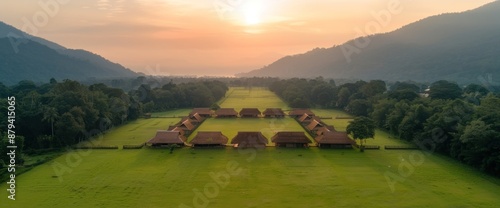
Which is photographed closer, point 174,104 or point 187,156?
point 187,156

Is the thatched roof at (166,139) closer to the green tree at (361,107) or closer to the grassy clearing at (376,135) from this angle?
the grassy clearing at (376,135)

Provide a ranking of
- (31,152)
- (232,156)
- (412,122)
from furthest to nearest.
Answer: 1. (412,122)
2. (31,152)
3. (232,156)

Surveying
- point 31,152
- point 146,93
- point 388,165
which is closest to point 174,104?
point 146,93

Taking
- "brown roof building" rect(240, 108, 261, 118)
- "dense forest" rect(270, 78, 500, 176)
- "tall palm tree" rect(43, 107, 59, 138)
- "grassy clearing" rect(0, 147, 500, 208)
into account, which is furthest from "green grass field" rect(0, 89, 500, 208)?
"brown roof building" rect(240, 108, 261, 118)

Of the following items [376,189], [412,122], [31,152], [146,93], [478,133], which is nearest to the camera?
[376,189]

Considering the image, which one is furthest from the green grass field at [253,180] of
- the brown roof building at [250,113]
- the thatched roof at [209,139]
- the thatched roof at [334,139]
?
the brown roof building at [250,113]

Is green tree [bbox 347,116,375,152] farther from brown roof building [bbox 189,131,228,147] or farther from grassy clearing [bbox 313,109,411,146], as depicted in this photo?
brown roof building [bbox 189,131,228,147]

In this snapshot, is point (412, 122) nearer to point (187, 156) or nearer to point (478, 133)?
point (478, 133)
